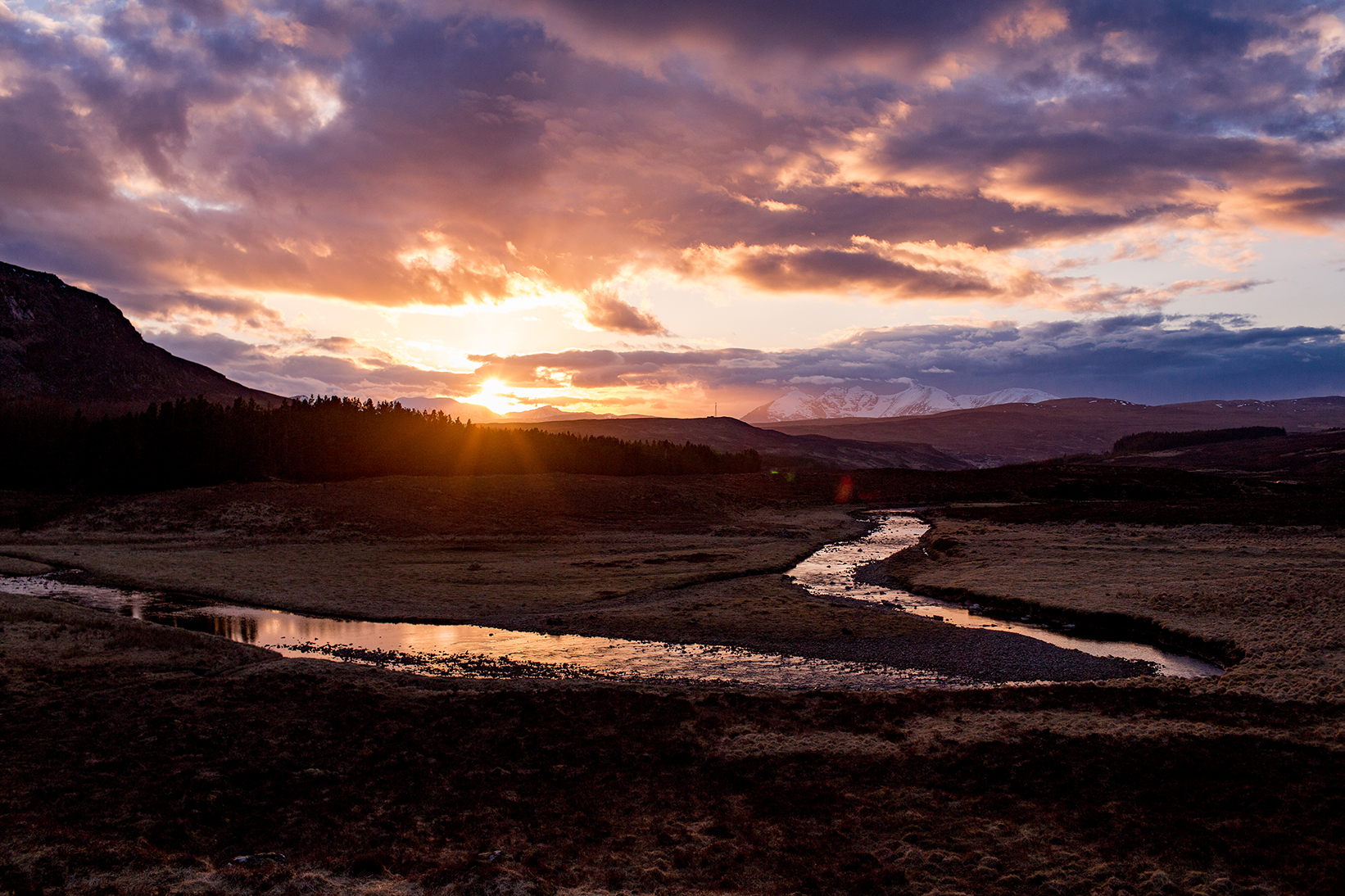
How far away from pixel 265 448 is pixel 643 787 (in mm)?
117609

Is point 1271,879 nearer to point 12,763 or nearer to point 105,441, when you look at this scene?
point 12,763

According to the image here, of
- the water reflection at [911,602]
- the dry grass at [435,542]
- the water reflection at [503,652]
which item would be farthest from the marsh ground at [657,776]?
the dry grass at [435,542]

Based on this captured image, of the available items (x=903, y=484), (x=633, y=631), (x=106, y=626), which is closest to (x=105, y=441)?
(x=106, y=626)

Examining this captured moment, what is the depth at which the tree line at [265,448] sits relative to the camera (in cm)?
10431

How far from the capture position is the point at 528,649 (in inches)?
1270

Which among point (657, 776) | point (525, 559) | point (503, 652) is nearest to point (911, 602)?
point (503, 652)

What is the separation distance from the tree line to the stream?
67.9 meters

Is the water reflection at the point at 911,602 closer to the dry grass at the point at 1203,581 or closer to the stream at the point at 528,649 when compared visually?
the stream at the point at 528,649

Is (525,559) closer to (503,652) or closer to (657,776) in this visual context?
(503,652)

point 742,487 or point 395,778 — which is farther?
point 742,487

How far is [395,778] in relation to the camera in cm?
1725

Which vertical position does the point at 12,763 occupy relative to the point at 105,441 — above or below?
Answer: below

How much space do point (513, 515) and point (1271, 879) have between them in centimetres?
8017

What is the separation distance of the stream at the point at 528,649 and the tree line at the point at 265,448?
67916 millimetres
